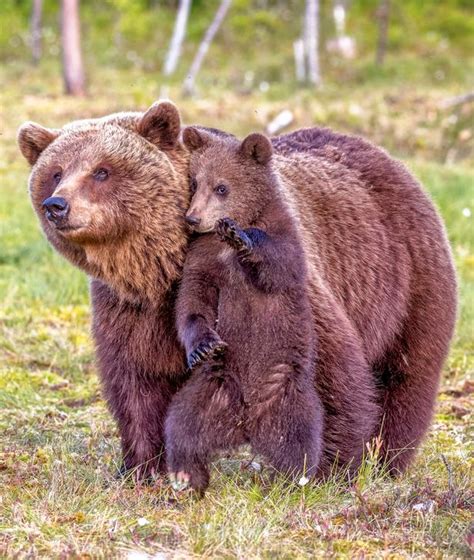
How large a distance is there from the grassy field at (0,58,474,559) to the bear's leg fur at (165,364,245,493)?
0.14 meters

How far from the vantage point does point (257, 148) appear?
4.58m

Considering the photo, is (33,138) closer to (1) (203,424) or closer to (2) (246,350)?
(2) (246,350)

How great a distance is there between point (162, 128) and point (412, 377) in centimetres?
195

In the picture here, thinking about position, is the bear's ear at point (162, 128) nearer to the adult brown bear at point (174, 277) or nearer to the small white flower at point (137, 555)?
the adult brown bear at point (174, 277)

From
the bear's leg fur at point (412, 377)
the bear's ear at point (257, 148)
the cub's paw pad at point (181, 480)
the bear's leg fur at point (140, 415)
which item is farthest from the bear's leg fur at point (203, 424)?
the bear's leg fur at point (412, 377)

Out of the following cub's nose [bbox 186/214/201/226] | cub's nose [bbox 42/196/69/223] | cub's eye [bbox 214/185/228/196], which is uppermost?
cub's nose [bbox 42/196/69/223]

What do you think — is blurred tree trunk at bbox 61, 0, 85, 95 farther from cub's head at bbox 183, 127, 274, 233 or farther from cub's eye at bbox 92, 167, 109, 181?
cub's head at bbox 183, 127, 274, 233

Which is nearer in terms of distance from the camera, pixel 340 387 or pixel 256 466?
pixel 340 387

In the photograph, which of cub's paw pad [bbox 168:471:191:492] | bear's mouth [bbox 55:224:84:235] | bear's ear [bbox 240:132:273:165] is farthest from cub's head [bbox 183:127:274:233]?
cub's paw pad [bbox 168:471:191:492]

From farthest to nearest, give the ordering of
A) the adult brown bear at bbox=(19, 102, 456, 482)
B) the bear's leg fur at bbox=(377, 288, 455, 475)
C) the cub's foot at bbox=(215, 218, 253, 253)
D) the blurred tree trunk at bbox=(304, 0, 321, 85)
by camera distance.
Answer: the blurred tree trunk at bbox=(304, 0, 321, 85)
the bear's leg fur at bbox=(377, 288, 455, 475)
the adult brown bear at bbox=(19, 102, 456, 482)
the cub's foot at bbox=(215, 218, 253, 253)

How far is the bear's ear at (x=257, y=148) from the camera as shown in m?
4.54

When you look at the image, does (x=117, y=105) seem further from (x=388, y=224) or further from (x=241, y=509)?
(x=241, y=509)

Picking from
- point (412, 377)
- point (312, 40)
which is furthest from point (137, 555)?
point (312, 40)

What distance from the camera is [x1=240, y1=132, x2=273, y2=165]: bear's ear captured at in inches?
179
